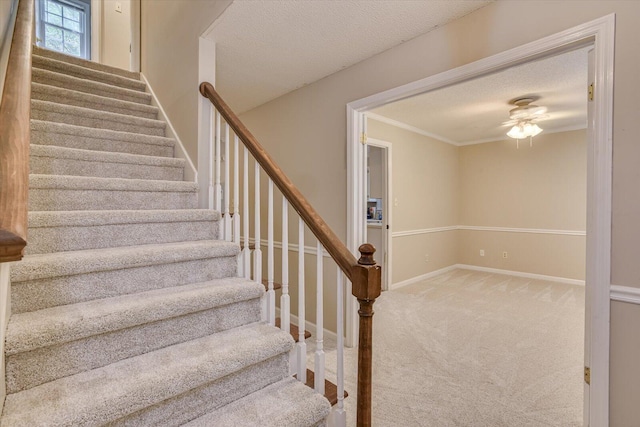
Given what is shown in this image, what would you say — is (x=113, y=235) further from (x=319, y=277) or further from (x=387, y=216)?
(x=387, y=216)

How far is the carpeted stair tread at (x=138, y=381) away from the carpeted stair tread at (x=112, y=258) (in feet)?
1.41

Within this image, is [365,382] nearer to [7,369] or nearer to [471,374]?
[7,369]

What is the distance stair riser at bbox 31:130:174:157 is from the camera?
2080 millimetres

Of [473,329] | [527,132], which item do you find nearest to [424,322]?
[473,329]

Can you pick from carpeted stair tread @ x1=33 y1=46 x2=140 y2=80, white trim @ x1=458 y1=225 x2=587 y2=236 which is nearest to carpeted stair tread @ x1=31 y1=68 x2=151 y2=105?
carpeted stair tread @ x1=33 y1=46 x2=140 y2=80

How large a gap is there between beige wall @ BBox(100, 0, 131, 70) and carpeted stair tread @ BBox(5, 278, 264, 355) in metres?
4.78

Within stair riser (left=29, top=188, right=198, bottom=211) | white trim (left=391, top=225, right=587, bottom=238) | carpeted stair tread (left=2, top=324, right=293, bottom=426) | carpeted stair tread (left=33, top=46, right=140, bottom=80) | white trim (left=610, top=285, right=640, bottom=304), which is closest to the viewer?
carpeted stair tread (left=2, top=324, right=293, bottom=426)

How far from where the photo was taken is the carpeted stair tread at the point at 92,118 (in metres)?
2.23

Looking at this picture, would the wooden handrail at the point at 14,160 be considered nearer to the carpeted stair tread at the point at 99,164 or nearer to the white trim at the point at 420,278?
the carpeted stair tread at the point at 99,164

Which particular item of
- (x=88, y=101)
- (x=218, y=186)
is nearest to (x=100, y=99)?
(x=88, y=101)

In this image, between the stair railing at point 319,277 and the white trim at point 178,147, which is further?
the white trim at point 178,147

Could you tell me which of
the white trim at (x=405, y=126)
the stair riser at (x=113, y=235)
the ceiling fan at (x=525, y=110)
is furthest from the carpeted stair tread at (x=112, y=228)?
the ceiling fan at (x=525, y=110)

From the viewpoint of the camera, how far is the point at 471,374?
2.27 meters

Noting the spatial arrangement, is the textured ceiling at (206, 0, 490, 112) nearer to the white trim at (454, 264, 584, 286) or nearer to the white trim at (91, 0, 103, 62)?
the white trim at (91, 0, 103, 62)
